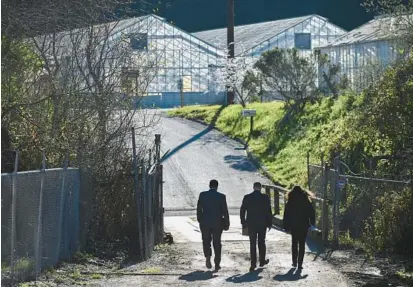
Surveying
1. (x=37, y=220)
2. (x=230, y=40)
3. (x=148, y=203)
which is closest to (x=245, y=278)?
(x=148, y=203)

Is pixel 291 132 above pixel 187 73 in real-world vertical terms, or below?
below

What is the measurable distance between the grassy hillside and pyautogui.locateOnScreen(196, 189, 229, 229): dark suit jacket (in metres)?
14.2

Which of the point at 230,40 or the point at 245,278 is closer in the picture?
the point at 245,278

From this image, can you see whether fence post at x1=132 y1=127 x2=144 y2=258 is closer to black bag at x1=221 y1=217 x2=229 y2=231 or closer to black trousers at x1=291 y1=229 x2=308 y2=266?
black bag at x1=221 y1=217 x2=229 y2=231

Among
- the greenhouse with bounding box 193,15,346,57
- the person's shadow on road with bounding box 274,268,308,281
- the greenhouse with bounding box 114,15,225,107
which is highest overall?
the greenhouse with bounding box 193,15,346,57

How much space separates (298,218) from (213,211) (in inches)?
63.6

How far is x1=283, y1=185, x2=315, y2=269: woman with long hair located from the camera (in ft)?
53.7

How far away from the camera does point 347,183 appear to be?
833 inches

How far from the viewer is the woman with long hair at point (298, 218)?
53.7ft

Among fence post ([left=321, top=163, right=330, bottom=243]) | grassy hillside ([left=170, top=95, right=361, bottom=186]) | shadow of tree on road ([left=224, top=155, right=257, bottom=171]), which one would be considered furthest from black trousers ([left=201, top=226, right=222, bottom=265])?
shadow of tree on road ([left=224, top=155, right=257, bottom=171])


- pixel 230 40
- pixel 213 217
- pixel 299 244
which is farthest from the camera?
pixel 230 40

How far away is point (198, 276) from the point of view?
50.1 ft

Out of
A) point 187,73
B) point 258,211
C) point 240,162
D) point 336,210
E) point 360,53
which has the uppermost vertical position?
point 360,53

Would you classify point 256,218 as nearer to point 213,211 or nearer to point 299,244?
point 213,211
